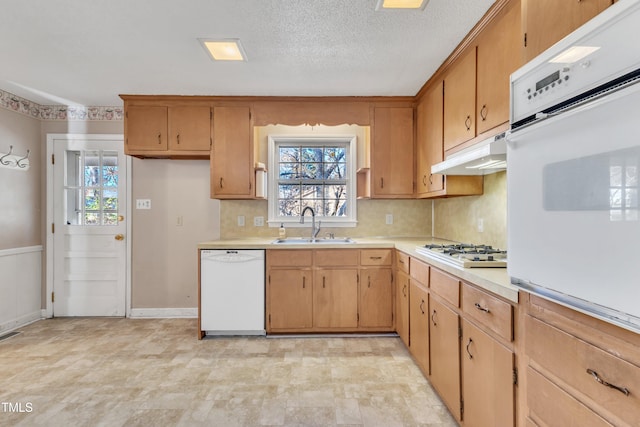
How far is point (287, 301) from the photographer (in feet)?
10.4

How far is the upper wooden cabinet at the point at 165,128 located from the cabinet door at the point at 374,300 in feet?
6.91

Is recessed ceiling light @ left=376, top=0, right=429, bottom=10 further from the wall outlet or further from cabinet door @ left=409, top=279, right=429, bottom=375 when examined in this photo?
the wall outlet

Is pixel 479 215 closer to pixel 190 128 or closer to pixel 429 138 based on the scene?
pixel 429 138

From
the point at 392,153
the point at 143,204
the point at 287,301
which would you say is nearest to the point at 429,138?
the point at 392,153

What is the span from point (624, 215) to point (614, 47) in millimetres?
395

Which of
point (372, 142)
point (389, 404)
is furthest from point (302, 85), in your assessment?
point (389, 404)

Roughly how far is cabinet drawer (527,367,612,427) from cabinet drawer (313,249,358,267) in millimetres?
2053

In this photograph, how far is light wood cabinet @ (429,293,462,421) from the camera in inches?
71.2

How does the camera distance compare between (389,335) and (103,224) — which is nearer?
(389,335)

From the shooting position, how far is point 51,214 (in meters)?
3.77

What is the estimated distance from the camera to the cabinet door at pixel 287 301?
315cm

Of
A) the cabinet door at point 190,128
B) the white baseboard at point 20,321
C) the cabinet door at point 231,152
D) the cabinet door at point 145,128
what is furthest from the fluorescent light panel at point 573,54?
the white baseboard at point 20,321

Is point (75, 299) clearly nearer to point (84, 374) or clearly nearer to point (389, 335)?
point (84, 374)

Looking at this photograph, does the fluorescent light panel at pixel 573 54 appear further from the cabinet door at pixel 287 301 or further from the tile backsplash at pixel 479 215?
the cabinet door at pixel 287 301
